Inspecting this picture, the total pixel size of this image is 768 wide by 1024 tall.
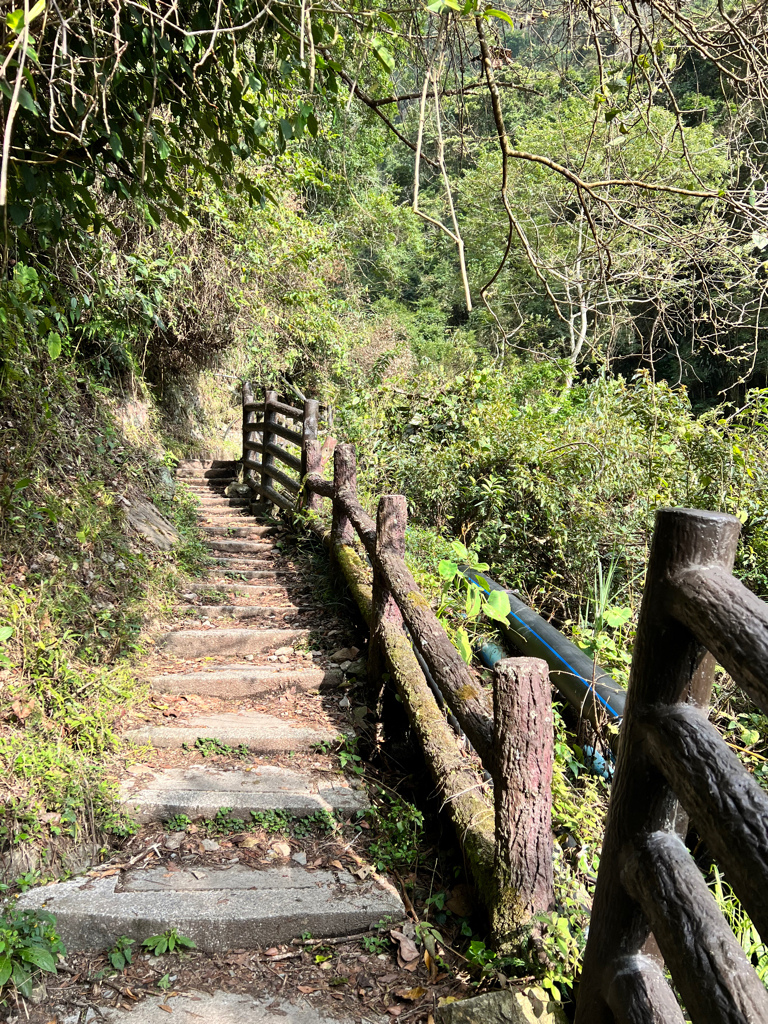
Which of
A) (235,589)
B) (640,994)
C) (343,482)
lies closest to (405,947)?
(640,994)

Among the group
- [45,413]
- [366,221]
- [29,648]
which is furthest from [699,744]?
[366,221]

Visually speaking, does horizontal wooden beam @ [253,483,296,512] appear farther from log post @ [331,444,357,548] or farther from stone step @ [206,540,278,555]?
log post @ [331,444,357,548]

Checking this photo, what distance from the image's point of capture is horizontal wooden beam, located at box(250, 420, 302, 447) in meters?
6.69

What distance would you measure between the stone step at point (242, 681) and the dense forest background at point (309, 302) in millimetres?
388

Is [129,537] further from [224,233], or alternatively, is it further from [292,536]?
[224,233]

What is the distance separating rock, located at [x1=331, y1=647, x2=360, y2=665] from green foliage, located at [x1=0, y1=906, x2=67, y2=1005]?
7.27ft

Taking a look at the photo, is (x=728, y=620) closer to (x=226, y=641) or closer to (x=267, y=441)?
(x=226, y=641)

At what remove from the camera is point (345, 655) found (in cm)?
420

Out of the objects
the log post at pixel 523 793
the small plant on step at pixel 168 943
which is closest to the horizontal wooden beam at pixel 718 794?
the log post at pixel 523 793

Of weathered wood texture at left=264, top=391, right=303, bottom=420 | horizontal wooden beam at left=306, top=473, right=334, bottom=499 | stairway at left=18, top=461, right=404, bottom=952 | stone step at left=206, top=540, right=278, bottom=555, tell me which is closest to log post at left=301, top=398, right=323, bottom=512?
horizontal wooden beam at left=306, top=473, right=334, bottom=499

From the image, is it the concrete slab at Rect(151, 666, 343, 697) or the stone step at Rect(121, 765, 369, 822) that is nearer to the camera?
the stone step at Rect(121, 765, 369, 822)

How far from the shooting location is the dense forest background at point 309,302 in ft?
7.38

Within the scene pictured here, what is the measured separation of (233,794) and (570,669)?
2.06m

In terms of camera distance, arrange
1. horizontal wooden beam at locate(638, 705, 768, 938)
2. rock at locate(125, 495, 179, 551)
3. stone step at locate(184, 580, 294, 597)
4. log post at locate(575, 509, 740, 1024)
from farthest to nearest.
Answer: rock at locate(125, 495, 179, 551)
stone step at locate(184, 580, 294, 597)
log post at locate(575, 509, 740, 1024)
horizontal wooden beam at locate(638, 705, 768, 938)
